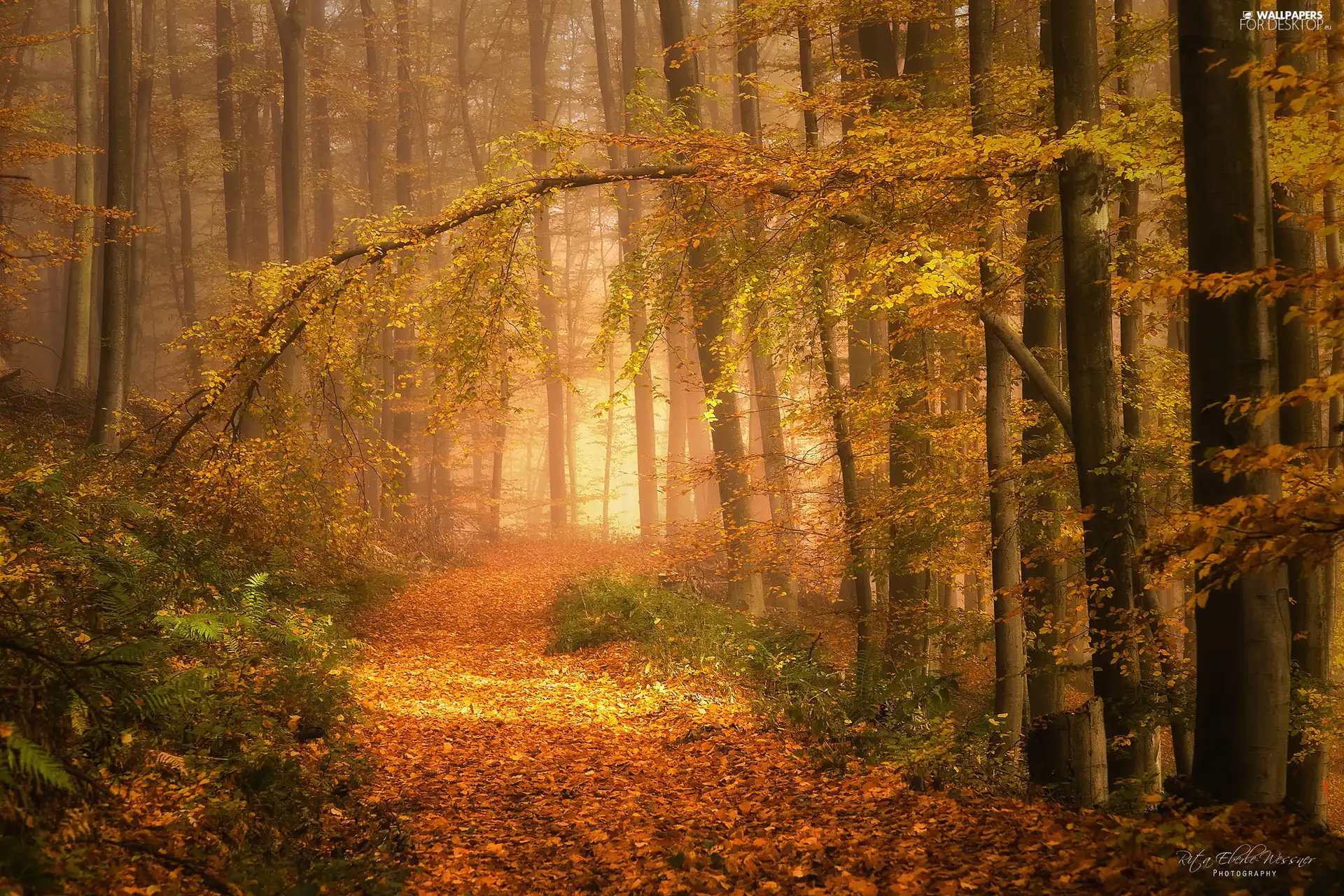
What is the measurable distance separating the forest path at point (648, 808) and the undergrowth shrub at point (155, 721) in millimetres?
548

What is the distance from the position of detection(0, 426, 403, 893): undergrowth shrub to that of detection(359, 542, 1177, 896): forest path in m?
0.55

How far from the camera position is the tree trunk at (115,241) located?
38.6 feet

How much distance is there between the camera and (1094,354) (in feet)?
20.4

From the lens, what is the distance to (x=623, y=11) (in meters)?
22.6

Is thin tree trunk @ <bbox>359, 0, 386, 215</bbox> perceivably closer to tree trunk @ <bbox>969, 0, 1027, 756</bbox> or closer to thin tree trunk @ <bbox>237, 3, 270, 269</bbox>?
thin tree trunk @ <bbox>237, 3, 270, 269</bbox>

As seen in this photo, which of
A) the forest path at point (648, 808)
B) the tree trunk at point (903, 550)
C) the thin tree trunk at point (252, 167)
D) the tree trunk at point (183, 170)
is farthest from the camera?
the tree trunk at point (183, 170)

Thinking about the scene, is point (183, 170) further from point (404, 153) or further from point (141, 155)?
point (404, 153)

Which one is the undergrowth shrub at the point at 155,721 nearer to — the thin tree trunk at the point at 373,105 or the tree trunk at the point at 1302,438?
the tree trunk at the point at 1302,438

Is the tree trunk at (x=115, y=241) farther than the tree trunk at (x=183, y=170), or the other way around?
the tree trunk at (x=183, y=170)

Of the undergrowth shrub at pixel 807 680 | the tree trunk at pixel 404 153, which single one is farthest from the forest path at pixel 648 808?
the tree trunk at pixel 404 153

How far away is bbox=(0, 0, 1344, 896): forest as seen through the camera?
14.9 ft

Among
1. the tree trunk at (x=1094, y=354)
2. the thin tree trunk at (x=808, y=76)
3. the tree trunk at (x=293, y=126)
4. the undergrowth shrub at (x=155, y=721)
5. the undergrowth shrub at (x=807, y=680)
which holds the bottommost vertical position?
the undergrowth shrub at (x=807, y=680)

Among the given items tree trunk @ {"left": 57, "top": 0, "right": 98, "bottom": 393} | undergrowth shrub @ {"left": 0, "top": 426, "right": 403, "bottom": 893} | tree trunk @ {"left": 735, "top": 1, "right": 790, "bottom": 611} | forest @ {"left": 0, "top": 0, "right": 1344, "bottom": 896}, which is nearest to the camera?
undergrowth shrub @ {"left": 0, "top": 426, "right": 403, "bottom": 893}

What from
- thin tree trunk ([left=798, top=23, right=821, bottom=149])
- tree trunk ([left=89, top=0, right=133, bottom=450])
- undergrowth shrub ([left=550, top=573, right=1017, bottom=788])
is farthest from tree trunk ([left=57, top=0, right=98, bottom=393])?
thin tree trunk ([left=798, top=23, right=821, bottom=149])
